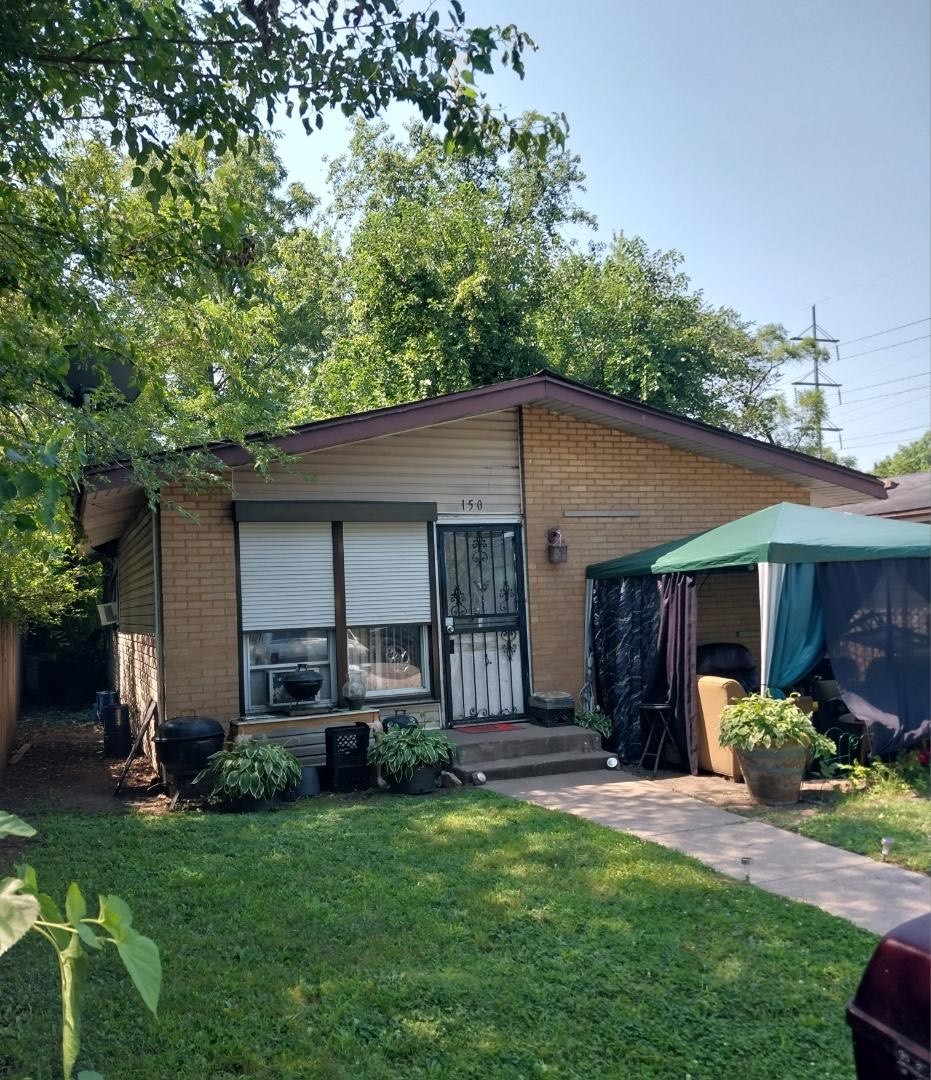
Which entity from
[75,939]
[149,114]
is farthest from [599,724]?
[75,939]

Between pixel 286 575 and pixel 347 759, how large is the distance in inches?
81.8

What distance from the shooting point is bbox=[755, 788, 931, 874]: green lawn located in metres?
6.04

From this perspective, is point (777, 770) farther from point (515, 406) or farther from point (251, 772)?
point (515, 406)

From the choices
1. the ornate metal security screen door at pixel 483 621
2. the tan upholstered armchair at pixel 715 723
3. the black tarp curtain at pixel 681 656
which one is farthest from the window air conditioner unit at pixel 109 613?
the tan upholstered armchair at pixel 715 723

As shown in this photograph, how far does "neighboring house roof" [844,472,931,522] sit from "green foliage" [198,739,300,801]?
24.1 feet

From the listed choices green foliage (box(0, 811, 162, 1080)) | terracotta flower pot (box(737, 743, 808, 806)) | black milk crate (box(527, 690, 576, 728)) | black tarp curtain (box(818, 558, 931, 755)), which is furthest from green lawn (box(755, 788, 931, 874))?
green foliage (box(0, 811, 162, 1080))

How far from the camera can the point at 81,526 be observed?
10820 millimetres

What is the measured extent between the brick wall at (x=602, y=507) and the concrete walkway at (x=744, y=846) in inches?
84.7

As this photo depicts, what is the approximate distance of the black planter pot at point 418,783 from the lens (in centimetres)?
838

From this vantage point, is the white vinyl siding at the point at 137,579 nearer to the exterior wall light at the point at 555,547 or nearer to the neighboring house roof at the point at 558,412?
the neighboring house roof at the point at 558,412

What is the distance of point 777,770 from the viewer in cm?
745

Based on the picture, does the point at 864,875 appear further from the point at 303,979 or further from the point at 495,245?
the point at 495,245

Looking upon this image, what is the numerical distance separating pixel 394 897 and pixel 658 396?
16840mm

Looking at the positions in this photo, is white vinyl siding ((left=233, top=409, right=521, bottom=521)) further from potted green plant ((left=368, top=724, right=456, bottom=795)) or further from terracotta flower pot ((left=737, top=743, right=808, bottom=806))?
terracotta flower pot ((left=737, top=743, right=808, bottom=806))
